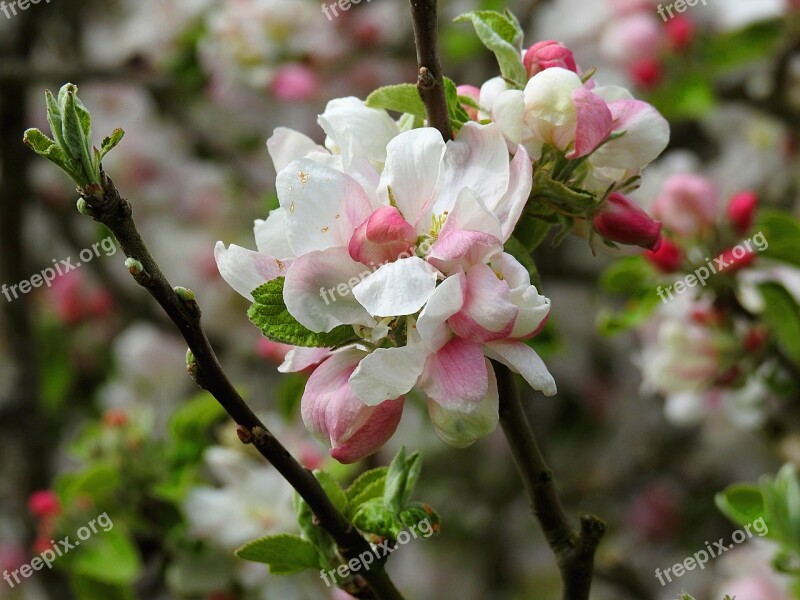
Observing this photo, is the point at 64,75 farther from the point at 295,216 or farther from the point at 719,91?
the point at 295,216

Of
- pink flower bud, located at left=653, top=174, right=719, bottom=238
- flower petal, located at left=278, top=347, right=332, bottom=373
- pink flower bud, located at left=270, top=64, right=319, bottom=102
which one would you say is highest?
pink flower bud, located at left=270, top=64, right=319, bottom=102

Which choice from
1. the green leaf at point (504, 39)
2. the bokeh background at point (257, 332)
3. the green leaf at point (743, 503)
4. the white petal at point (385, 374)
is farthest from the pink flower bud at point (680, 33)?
the white petal at point (385, 374)

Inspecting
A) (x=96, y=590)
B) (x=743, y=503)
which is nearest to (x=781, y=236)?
(x=743, y=503)

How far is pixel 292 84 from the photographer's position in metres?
1.95

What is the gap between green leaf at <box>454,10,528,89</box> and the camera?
665 mm

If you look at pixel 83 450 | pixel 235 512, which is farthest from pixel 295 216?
pixel 83 450

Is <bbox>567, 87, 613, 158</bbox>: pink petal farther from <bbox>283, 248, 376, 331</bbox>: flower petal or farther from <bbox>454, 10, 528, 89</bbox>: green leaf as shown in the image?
<bbox>283, 248, 376, 331</bbox>: flower petal

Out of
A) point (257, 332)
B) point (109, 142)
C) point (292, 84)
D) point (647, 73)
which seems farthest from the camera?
point (257, 332)

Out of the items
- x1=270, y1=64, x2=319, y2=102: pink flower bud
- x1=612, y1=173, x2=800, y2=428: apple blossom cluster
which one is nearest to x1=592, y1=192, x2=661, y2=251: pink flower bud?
x1=612, y1=173, x2=800, y2=428: apple blossom cluster

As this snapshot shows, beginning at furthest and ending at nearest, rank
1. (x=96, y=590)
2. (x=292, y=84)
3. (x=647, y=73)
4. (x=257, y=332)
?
(x=257, y=332), (x=292, y=84), (x=647, y=73), (x=96, y=590)

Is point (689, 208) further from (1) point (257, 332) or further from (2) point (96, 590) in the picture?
(1) point (257, 332)

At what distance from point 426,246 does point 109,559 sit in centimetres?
78

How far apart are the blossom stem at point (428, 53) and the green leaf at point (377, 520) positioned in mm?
272

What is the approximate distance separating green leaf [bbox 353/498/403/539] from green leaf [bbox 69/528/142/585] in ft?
1.97
